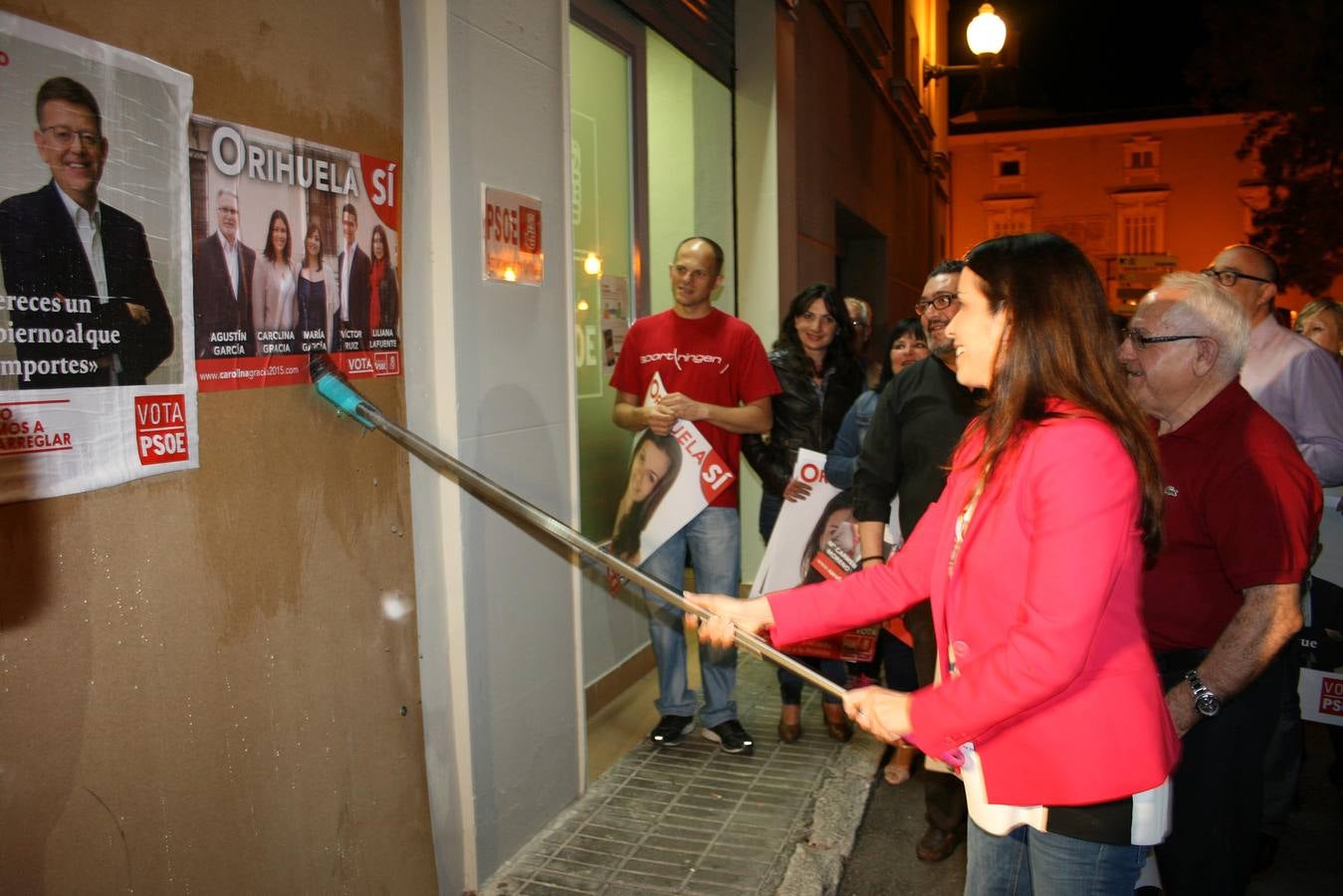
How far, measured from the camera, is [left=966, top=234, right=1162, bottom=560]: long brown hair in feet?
6.38

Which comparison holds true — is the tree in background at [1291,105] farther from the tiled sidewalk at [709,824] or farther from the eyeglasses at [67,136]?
the eyeglasses at [67,136]

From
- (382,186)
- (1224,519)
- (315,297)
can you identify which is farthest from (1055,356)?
(382,186)

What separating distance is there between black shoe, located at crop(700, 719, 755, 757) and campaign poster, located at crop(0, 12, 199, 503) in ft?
10.1

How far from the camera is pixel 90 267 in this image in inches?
85.9

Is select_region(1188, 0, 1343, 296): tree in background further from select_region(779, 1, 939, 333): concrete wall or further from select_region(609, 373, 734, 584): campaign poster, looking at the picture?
select_region(609, 373, 734, 584): campaign poster

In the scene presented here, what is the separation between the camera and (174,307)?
239 centimetres

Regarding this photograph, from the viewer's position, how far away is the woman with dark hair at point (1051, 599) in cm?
183

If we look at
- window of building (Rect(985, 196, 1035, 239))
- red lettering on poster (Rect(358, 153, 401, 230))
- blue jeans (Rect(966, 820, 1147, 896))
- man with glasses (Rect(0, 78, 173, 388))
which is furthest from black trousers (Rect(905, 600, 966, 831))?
window of building (Rect(985, 196, 1035, 239))

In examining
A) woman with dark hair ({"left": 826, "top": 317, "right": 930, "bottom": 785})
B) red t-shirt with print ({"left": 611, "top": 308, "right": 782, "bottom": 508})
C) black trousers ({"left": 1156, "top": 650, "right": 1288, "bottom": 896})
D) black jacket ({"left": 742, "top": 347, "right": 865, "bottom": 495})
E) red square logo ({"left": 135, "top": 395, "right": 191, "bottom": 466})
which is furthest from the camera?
black jacket ({"left": 742, "top": 347, "right": 865, "bottom": 495})

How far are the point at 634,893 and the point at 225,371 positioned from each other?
219 cm

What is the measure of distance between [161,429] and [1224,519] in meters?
2.46

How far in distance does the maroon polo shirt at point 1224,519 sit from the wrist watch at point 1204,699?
171 millimetres

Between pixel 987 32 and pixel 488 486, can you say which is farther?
pixel 987 32

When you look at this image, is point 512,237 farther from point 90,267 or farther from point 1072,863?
point 1072,863
